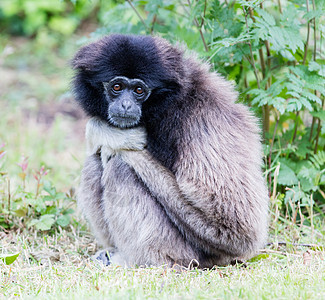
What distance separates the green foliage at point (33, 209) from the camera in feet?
18.5

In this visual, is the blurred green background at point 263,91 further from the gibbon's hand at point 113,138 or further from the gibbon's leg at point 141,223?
the gibbon's leg at point 141,223

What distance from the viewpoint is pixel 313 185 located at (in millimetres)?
5703

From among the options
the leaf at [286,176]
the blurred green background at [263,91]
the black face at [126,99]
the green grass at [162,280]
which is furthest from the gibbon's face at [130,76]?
the leaf at [286,176]

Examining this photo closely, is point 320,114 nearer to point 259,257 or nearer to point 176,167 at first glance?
point 259,257

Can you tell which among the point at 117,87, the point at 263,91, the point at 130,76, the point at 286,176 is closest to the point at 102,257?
the point at 117,87

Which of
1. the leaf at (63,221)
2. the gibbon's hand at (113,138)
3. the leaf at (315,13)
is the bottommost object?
the leaf at (63,221)

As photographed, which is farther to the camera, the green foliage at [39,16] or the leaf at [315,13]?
the green foliage at [39,16]

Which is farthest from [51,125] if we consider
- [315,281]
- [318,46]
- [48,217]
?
[315,281]

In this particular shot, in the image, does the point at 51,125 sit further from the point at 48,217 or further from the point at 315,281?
the point at 315,281

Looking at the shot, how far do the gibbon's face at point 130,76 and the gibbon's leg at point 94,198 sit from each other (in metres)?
0.51

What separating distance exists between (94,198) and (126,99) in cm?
112

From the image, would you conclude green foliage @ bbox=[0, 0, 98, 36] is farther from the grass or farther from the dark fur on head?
the dark fur on head

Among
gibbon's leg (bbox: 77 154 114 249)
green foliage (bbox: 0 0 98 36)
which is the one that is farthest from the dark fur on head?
green foliage (bbox: 0 0 98 36)

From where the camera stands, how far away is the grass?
3590mm
